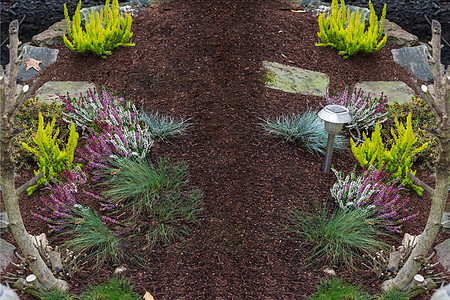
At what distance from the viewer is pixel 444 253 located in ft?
12.5

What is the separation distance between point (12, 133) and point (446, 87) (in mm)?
2442

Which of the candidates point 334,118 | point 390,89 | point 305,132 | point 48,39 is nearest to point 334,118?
point 334,118

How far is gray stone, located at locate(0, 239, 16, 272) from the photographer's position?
3.73m

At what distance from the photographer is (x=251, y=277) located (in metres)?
3.54

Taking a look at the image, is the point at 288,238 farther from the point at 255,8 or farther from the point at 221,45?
the point at 255,8

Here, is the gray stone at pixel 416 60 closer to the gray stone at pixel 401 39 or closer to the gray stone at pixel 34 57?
the gray stone at pixel 401 39

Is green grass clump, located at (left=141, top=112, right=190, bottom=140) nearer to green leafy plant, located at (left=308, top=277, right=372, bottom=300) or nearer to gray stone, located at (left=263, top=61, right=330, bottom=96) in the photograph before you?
gray stone, located at (left=263, top=61, right=330, bottom=96)

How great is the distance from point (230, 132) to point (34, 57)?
3278 mm

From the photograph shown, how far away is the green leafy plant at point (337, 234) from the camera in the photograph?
3.71m

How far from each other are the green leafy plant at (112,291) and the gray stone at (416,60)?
4.64 meters

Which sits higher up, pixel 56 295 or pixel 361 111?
pixel 361 111

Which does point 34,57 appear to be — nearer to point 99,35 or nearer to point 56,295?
point 99,35

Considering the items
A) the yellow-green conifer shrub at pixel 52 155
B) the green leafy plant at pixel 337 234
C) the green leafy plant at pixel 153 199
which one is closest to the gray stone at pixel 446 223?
the green leafy plant at pixel 337 234

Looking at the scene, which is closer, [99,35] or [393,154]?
[393,154]
